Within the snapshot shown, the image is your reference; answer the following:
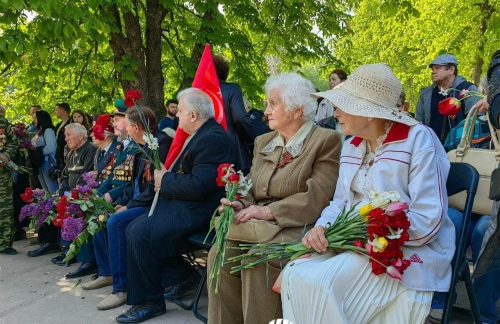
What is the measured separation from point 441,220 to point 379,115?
1.99 feet

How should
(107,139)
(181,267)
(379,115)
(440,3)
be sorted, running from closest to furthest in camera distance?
1. (379,115)
2. (181,267)
3. (107,139)
4. (440,3)

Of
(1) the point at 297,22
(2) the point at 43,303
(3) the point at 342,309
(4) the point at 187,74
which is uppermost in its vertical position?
(1) the point at 297,22

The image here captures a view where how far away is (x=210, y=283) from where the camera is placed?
3270 millimetres

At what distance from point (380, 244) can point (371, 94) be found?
0.89 meters

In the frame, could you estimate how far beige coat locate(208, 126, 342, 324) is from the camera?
301cm

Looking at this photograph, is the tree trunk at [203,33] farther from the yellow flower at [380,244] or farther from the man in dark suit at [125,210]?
the yellow flower at [380,244]

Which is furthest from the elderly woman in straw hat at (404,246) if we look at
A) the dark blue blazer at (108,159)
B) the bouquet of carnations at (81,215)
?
the dark blue blazer at (108,159)

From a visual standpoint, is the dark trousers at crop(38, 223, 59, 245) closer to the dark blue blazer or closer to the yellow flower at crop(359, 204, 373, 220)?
the dark blue blazer

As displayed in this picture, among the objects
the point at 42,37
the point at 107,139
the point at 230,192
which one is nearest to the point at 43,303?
the point at 107,139

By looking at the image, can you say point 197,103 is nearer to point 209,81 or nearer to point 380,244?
point 209,81

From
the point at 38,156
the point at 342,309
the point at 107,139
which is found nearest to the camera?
the point at 342,309

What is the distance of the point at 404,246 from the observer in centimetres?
246

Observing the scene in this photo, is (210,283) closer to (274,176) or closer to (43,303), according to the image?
(274,176)

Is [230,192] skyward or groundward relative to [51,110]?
groundward
